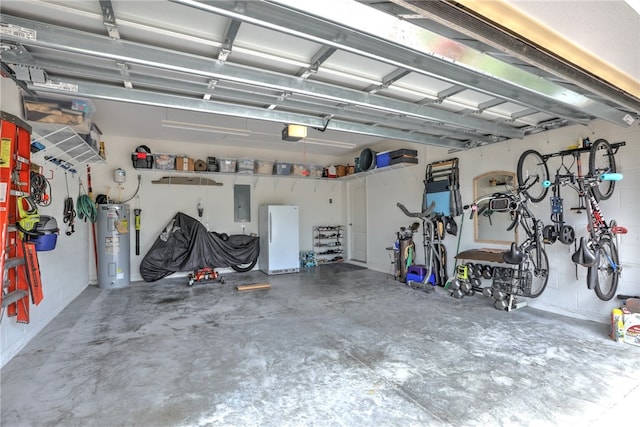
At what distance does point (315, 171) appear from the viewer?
7.94 meters

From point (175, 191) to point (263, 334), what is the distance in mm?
4686

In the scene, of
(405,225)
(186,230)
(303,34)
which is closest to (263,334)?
(303,34)

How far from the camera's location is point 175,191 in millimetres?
6887

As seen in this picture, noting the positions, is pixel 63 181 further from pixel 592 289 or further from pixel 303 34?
pixel 592 289

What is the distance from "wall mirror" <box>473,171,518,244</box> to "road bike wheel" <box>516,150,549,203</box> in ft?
0.79

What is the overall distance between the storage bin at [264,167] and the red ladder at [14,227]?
4.36 metres

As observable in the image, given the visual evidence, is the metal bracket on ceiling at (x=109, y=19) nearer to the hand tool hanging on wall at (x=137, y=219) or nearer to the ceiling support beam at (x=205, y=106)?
the ceiling support beam at (x=205, y=106)

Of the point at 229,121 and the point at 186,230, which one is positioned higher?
the point at 229,121

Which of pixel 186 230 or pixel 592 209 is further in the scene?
pixel 186 230

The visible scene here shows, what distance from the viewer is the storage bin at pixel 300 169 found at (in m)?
7.52

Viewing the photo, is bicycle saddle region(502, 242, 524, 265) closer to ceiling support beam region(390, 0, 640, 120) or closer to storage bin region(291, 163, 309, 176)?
ceiling support beam region(390, 0, 640, 120)

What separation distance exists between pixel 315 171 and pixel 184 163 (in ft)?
10.3

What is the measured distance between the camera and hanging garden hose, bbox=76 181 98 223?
5.21 m

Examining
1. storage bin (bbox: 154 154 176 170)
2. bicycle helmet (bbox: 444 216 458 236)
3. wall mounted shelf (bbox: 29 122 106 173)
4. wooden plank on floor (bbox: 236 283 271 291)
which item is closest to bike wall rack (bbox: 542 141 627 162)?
bicycle helmet (bbox: 444 216 458 236)
